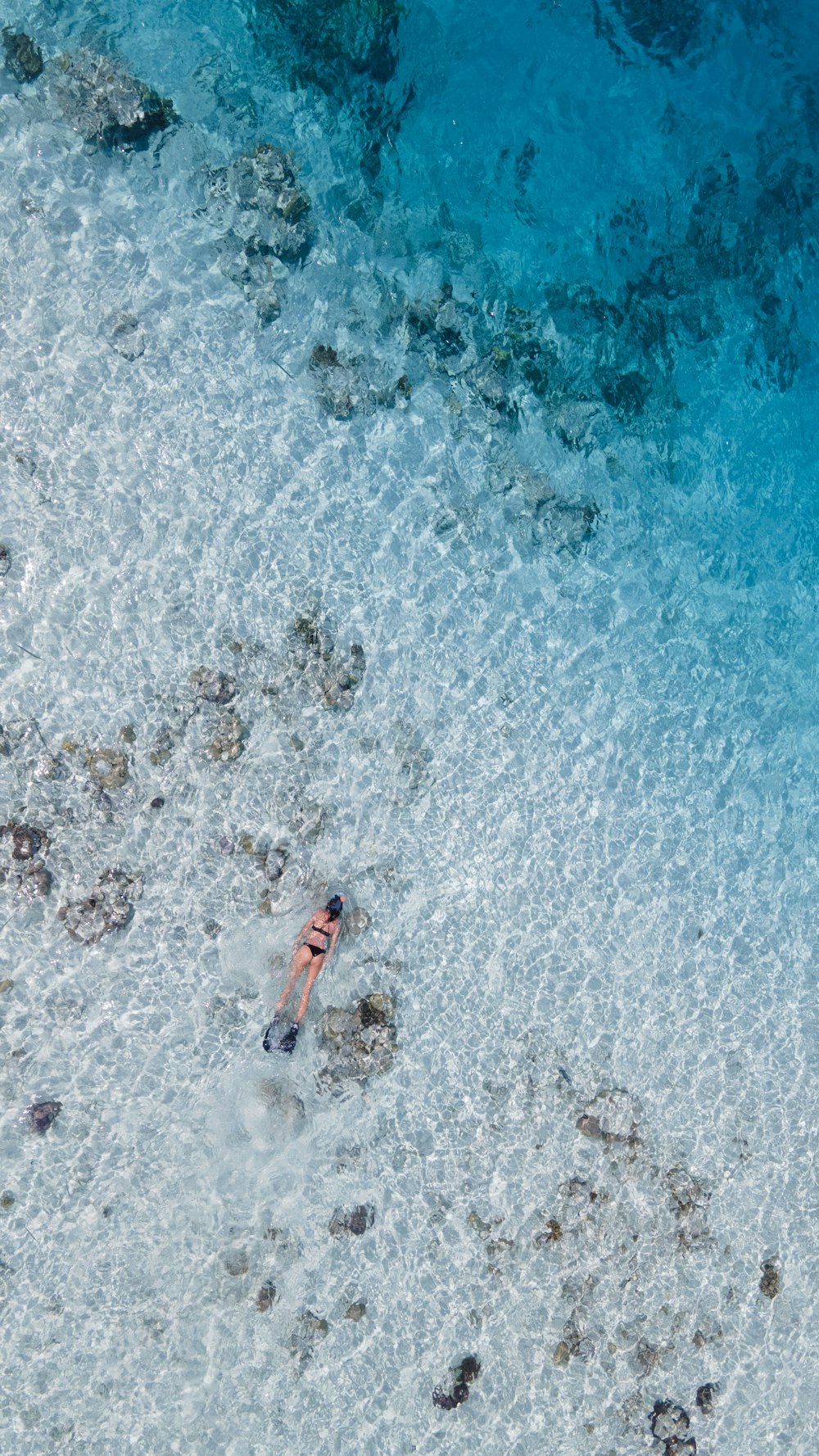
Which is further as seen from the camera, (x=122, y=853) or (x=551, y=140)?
(x=551, y=140)

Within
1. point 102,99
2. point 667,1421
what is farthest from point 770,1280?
point 102,99

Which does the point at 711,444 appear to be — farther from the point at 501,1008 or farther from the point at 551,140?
the point at 501,1008

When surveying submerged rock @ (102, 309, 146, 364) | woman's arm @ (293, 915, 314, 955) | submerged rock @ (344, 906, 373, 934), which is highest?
submerged rock @ (102, 309, 146, 364)

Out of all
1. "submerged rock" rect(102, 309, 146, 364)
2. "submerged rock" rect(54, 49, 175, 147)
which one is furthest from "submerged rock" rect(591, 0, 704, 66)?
"submerged rock" rect(102, 309, 146, 364)

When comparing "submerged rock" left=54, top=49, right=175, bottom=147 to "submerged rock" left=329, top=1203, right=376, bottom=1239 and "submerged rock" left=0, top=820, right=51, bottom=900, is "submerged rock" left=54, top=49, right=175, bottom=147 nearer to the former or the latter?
"submerged rock" left=0, top=820, right=51, bottom=900


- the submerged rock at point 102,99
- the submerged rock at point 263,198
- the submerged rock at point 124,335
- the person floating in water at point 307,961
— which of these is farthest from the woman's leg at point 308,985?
the submerged rock at point 102,99

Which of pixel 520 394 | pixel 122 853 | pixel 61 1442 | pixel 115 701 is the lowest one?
pixel 61 1442

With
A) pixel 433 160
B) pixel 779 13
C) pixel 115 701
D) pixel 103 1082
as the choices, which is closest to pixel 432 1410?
pixel 103 1082
